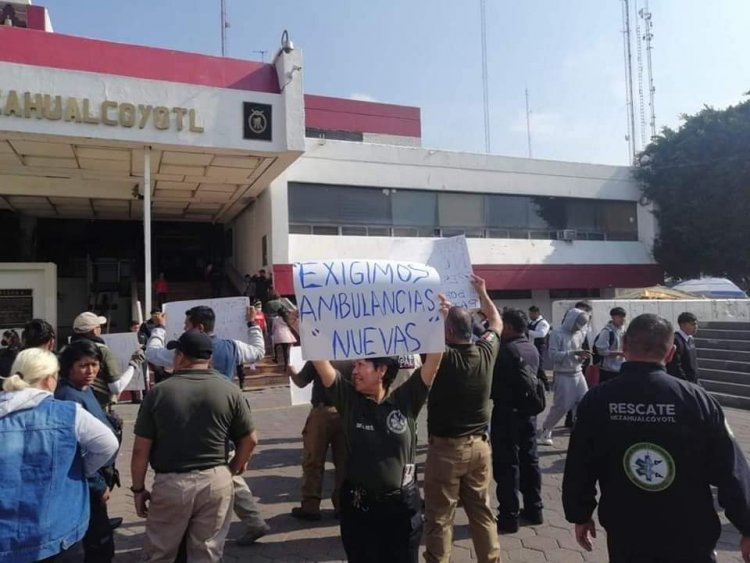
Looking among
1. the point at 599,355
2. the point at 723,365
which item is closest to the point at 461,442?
the point at 599,355

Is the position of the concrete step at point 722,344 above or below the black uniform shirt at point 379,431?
below

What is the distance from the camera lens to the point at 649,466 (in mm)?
2355

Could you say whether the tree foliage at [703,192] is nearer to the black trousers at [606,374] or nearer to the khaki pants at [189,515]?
the black trousers at [606,374]

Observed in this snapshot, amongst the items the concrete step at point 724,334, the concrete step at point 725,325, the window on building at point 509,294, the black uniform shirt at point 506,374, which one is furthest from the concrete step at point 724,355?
the black uniform shirt at point 506,374

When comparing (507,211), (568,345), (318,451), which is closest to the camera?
(318,451)

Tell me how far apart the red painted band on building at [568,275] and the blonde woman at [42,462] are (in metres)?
16.3

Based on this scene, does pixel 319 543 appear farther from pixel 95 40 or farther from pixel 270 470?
pixel 95 40

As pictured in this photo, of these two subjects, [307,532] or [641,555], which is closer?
[641,555]

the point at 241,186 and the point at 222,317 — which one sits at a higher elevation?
the point at 241,186

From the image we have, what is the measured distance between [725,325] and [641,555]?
13.7 meters

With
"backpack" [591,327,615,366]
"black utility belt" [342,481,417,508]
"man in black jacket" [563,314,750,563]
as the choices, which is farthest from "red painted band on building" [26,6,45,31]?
"man in black jacket" [563,314,750,563]

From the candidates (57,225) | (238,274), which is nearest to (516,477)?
(238,274)

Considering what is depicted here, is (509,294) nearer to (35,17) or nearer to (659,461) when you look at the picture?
(35,17)

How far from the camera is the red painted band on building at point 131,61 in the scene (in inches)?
410
